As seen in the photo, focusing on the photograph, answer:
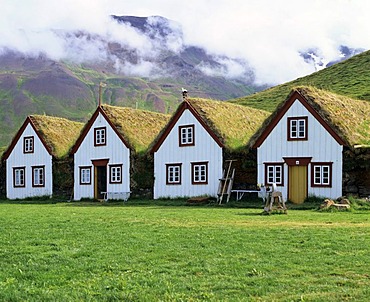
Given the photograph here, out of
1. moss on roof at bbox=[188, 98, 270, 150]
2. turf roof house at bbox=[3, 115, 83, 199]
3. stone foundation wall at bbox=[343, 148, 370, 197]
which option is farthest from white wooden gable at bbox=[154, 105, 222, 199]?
turf roof house at bbox=[3, 115, 83, 199]

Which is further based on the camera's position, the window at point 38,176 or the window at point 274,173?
the window at point 38,176

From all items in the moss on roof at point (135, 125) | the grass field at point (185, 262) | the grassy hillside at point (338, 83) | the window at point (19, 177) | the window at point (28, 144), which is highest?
the grassy hillside at point (338, 83)

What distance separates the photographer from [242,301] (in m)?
8.98

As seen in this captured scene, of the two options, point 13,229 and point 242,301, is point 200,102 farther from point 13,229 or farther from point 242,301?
point 242,301

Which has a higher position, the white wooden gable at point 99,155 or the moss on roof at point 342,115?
the moss on roof at point 342,115

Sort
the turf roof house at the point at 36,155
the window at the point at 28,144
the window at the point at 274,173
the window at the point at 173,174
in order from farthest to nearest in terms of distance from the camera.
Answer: the window at the point at 28,144, the turf roof house at the point at 36,155, the window at the point at 173,174, the window at the point at 274,173

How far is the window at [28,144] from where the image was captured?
47.3 meters

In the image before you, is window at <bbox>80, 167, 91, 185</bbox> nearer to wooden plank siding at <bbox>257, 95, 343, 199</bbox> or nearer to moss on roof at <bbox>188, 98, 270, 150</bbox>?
moss on roof at <bbox>188, 98, 270, 150</bbox>

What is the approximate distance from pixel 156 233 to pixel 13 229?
456 centimetres

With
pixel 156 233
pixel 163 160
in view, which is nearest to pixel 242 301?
pixel 156 233

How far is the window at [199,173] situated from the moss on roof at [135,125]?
4.24 meters

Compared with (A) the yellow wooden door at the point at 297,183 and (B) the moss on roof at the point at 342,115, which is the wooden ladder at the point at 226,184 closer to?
(A) the yellow wooden door at the point at 297,183

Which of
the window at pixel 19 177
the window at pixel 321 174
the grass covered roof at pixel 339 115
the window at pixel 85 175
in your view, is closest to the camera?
the grass covered roof at pixel 339 115

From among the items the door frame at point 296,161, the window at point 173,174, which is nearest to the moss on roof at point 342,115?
the door frame at point 296,161
